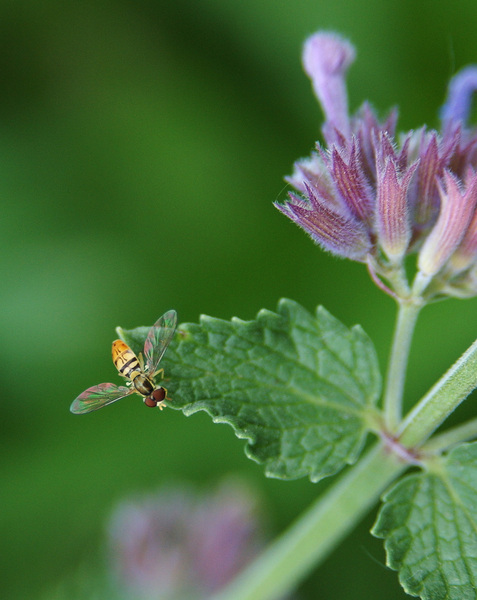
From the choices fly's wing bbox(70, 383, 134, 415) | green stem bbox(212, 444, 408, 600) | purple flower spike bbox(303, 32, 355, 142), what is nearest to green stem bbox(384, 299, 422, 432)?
green stem bbox(212, 444, 408, 600)

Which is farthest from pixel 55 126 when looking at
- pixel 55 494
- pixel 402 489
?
pixel 402 489

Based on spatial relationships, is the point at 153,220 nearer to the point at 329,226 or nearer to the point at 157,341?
the point at 157,341

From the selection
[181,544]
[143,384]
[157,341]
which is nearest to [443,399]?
[157,341]

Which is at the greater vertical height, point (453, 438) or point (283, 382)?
point (283, 382)

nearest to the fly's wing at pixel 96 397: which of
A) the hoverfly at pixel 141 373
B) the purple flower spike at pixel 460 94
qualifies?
the hoverfly at pixel 141 373

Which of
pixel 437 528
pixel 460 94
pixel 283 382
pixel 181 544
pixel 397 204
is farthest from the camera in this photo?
pixel 181 544

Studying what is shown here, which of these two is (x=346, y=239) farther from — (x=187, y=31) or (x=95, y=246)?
(x=187, y=31)
